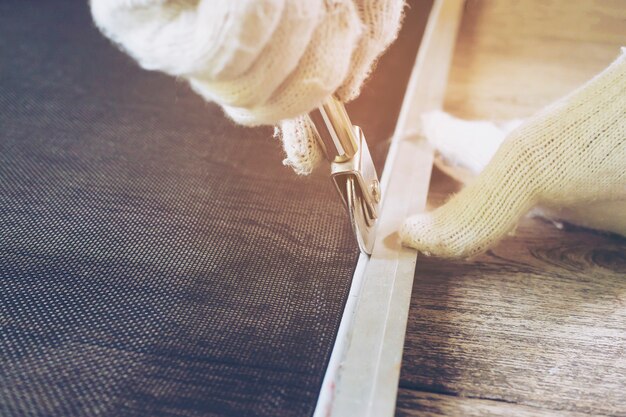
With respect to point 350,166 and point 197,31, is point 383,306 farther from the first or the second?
point 197,31

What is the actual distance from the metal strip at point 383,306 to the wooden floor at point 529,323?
4 centimetres

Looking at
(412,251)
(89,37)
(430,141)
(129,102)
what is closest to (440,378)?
(412,251)

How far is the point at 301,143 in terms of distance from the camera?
0.55 metres

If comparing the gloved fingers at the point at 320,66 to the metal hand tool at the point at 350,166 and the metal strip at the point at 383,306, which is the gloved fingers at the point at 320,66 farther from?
the metal strip at the point at 383,306

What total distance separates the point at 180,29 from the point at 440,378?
37 cm

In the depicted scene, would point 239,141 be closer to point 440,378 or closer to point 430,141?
point 430,141

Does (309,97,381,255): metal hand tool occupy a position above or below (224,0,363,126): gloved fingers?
above

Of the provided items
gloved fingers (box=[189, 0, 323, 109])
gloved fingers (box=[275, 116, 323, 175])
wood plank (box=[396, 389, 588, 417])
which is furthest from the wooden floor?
gloved fingers (box=[189, 0, 323, 109])

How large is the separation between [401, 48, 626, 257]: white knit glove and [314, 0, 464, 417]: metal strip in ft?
0.15

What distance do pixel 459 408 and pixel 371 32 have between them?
0.33 meters

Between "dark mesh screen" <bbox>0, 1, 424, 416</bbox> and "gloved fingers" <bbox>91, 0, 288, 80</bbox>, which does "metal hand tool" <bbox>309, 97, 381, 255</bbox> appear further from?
"gloved fingers" <bbox>91, 0, 288, 80</bbox>

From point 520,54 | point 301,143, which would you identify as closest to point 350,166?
point 301,143

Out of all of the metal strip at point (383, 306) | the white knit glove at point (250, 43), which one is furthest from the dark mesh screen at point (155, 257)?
the white knit glove at point (250, 43)

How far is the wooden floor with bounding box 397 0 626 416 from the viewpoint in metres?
0.50
